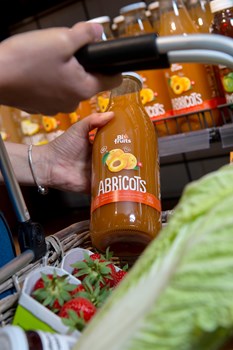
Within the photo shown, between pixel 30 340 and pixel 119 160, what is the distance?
1.41 feet

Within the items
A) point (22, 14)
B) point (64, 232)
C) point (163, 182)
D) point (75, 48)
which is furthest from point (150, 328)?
point (22, 14)

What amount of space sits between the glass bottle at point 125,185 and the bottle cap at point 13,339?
376mm

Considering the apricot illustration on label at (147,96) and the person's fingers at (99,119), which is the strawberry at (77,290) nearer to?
the person's fingers at (99,119)

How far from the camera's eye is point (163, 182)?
2312 mm

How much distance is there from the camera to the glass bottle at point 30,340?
0.45m

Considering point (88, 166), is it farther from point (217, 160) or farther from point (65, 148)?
point (217, 160)

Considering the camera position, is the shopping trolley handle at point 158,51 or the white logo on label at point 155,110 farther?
the white logo on label at point 155,110

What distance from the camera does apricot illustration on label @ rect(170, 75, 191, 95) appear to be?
146cm

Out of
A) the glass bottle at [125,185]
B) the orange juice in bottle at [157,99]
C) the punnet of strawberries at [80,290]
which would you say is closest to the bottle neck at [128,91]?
the glass bottle at [125,185]

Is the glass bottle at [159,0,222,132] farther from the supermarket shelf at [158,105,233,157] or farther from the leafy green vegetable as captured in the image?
the leafy green vegetable

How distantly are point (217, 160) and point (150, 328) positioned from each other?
1.78m

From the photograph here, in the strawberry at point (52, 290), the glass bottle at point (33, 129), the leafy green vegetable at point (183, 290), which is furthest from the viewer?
the glass bottle at point (33, 129)

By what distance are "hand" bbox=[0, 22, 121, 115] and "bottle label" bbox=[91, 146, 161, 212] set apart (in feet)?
0.71

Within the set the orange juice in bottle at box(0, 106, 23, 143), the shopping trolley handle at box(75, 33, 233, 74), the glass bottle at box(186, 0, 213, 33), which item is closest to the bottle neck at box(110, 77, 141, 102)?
the shopping trolley handle at box(75, 33, 233, 74)
